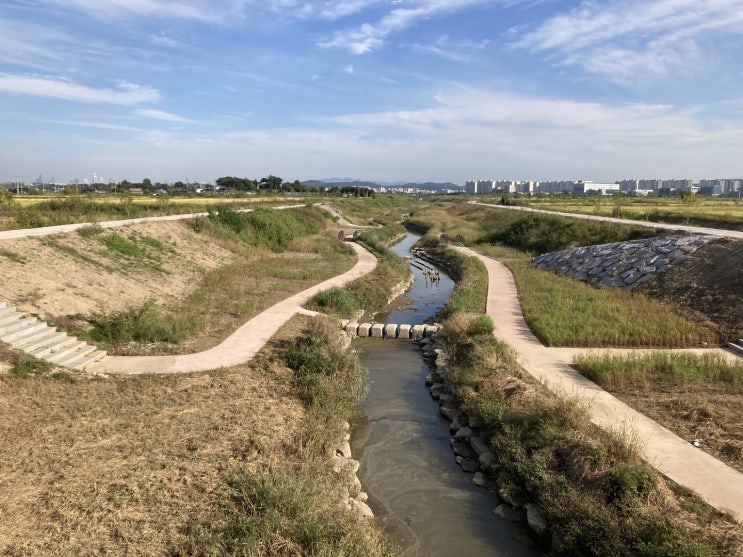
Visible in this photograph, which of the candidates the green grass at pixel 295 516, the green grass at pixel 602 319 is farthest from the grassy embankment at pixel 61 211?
the green grass at pixel 602 319

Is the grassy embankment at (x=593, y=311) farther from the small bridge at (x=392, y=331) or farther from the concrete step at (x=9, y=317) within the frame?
the concrete step at (x=9, y=317)

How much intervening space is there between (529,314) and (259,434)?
33.3 ft

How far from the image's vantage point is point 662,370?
33.9ft

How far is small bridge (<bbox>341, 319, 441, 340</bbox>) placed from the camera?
15742 millimetres

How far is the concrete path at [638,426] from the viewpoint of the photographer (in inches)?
242

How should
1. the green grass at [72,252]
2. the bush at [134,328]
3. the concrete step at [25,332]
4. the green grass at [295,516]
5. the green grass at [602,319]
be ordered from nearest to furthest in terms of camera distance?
the green grass at [295,516] → the concrete step at [25,332] → the bush at [134,328] → the green grass at [602,319] → the green grass at [72,252]

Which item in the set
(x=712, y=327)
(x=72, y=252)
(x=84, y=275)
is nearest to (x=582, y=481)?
(x=712, y=327)

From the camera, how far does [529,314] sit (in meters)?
15.1

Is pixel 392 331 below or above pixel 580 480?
below

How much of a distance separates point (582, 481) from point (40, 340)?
10906 millimetres

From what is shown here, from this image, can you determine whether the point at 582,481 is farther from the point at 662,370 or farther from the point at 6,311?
the point at 6,311

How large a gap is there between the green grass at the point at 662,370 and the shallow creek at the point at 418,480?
3526 mm

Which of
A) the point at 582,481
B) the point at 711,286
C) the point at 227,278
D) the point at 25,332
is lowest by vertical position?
the point at 582,481

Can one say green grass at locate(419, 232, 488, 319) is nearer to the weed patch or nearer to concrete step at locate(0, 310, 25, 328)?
concrete step at locate(0, 310, 25, 328)
